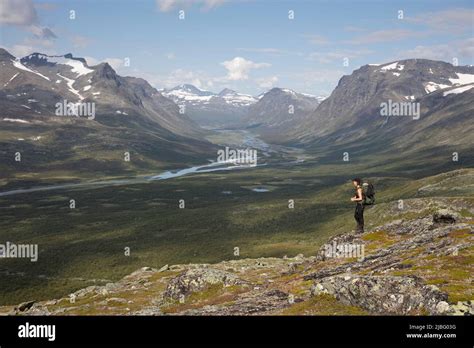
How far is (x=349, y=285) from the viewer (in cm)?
2884

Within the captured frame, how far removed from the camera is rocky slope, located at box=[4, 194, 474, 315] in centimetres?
2653

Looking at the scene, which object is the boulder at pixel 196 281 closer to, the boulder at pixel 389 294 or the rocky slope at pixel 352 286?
the rocky slope at pixel 352 286

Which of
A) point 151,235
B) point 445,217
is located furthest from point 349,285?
point 151,235

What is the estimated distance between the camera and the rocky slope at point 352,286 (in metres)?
26.5

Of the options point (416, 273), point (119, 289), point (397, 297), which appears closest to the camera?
point (397, 297)

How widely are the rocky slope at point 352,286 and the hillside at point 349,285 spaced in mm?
60

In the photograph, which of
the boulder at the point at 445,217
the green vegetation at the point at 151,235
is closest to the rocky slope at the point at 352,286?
the boulder at the point at 445,217

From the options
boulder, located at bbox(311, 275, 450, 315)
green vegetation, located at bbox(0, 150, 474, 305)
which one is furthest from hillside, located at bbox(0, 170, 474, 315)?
green vegetation, located at bbox(0, 150, 474, 305)

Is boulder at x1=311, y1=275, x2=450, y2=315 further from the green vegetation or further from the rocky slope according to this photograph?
the green vegetation
